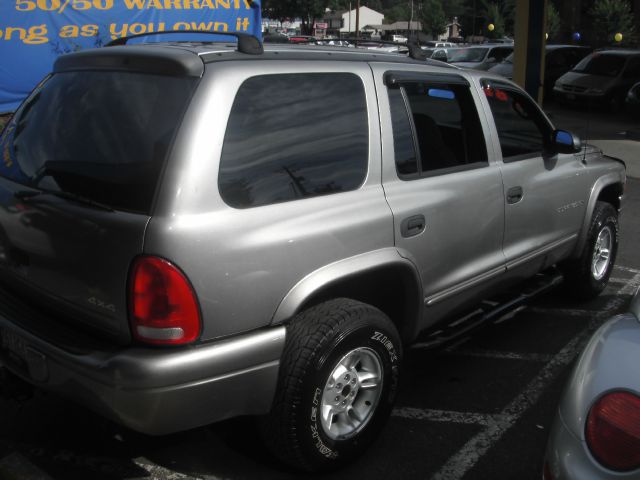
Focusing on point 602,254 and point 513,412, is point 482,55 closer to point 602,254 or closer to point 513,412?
point 602,254

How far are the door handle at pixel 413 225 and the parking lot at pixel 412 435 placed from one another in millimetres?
690

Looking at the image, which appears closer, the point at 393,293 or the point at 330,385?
the point at 330,385

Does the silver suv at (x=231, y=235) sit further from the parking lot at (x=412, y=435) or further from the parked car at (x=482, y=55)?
the parked car at (x=482, y=55)

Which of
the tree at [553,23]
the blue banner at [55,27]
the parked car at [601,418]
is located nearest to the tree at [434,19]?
the tree at [553,23]

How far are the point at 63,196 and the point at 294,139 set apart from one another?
93 cm

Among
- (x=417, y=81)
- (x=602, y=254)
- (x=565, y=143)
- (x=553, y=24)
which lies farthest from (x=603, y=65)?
(x=553, y=24)

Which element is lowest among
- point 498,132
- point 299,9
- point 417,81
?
point 498,132

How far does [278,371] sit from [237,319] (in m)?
0.30

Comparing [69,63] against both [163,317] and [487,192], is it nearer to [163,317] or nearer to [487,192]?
[163,317]

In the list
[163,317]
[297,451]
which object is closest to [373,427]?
[297,451]

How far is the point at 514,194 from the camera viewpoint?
4.00 meters

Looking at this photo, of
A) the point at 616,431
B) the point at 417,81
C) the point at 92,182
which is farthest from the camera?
the point at 417,81

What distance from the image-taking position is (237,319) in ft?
8.46

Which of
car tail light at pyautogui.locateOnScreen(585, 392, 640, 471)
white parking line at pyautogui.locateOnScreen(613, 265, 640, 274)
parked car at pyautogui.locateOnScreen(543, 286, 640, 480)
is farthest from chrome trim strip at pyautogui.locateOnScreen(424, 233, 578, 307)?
white parking line at pyautogui.locateOnScreen(613, 265, 640, 274)
